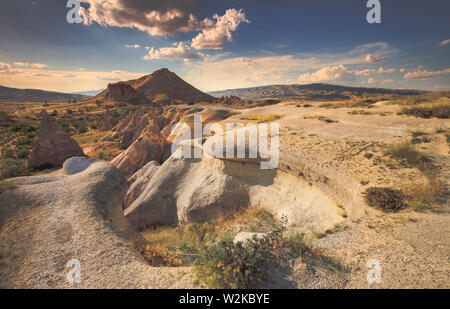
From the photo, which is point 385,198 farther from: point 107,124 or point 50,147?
point 107,124

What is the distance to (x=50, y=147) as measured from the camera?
16.4m

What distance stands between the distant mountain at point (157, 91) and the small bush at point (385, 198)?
86.7 metres

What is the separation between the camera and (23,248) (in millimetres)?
4879

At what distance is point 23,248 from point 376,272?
839 centimetres

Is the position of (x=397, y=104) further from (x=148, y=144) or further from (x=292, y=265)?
(x=148, y=144)

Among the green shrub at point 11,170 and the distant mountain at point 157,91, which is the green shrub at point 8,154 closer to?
the green shrub at point 11,170

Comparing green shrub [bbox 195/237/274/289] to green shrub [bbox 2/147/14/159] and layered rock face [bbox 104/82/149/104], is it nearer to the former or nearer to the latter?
green shrub [bbox 2/147/14/159]

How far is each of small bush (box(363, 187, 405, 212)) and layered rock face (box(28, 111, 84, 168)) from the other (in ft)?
72.0

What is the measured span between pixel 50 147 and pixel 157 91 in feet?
343

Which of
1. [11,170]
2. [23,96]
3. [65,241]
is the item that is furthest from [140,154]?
[23,96]

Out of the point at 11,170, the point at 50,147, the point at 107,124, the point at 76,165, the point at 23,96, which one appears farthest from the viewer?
the point at 23,96

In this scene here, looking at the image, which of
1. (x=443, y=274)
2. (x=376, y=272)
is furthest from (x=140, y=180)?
(x=443, y=274)
